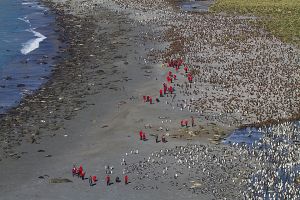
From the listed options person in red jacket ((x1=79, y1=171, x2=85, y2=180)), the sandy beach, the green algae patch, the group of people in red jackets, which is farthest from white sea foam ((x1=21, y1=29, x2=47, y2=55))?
person in red jacket ((x1=79, y1=171, x2=85, y2=180))

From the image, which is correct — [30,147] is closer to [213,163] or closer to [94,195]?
[94,195]

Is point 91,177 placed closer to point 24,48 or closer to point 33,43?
point 24,48

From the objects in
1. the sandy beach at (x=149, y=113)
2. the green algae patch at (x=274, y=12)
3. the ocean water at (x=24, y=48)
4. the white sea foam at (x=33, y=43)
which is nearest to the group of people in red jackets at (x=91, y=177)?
the sandy beach at (x=149, y=113)

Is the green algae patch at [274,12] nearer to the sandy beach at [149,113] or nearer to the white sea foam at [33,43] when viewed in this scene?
the sandy beach at [149,113]

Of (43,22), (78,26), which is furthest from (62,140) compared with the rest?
(43,22)

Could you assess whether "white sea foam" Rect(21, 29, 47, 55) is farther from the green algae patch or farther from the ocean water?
the green algae patch
